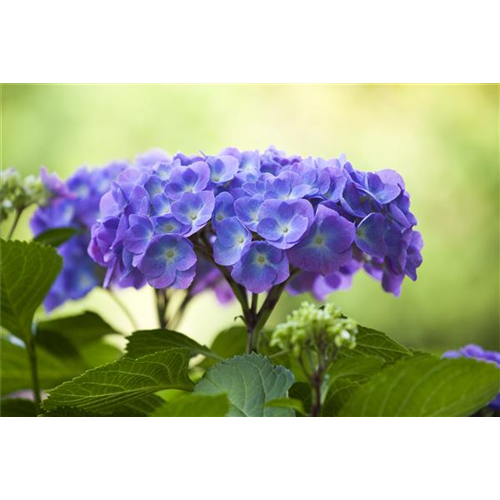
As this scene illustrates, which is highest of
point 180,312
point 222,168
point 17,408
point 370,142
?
point 370,142

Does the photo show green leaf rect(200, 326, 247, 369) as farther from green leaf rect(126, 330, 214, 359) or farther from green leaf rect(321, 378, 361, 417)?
green leaf rect(321, 378, 361, 417)

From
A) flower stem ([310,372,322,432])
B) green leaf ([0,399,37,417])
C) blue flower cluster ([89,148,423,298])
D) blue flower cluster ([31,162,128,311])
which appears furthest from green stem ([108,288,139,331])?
flower stem ([310,372,322,432])

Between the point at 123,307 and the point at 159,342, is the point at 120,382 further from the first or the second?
the point at 123,307

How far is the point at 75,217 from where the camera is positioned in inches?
44.8

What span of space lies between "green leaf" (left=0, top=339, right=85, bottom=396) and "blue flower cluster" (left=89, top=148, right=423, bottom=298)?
313 millimetres

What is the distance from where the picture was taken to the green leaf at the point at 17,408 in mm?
889

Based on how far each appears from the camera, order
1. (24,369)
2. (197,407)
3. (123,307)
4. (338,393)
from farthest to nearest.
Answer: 1. (123,307)
2. (24,369)
3. (338,393)
4. (197,407)

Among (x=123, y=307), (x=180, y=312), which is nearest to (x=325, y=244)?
(x=180, y=312)

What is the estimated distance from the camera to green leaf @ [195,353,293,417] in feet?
2.10

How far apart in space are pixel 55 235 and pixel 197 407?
555 millimetres

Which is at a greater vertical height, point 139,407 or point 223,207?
point 223,207

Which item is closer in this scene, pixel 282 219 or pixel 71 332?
pixel 282 219

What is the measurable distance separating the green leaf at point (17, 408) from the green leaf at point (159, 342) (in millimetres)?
156

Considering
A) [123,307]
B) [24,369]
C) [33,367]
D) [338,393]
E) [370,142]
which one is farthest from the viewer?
[370,142]
